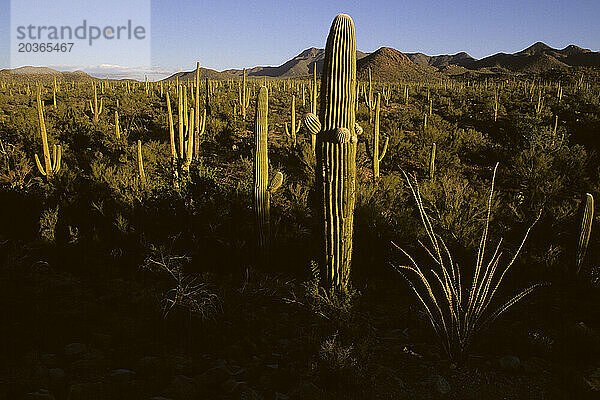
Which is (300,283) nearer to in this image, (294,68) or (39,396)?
(39,396)

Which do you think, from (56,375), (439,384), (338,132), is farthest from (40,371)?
(338,132)

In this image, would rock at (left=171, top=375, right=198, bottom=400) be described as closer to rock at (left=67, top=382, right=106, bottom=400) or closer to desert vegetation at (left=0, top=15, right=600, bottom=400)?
desert vegetation at (left=0, top=15, right=600, bottom=400)

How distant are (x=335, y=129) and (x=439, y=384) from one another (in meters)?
2.82

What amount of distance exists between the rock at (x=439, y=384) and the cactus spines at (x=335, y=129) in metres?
1.72

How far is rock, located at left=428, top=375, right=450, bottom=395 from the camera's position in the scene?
3.29 meters

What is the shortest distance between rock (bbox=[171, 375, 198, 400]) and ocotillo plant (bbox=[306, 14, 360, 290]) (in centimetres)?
219

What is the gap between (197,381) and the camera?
10.5ft

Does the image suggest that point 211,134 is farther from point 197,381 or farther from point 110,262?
point 197,381

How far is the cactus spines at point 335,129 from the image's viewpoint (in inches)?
171

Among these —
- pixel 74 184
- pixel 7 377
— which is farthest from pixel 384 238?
pixel 74 184

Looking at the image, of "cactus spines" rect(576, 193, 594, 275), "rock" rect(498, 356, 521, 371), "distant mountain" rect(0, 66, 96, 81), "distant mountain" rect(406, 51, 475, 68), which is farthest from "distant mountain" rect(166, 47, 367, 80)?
"rock" rect(498, 356, 521, 371)

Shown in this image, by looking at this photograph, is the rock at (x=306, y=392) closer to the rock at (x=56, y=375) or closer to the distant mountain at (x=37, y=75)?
the rock at (x=56, y=375)

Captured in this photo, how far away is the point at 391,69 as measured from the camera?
79.6m

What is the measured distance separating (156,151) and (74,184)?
13.0ft
